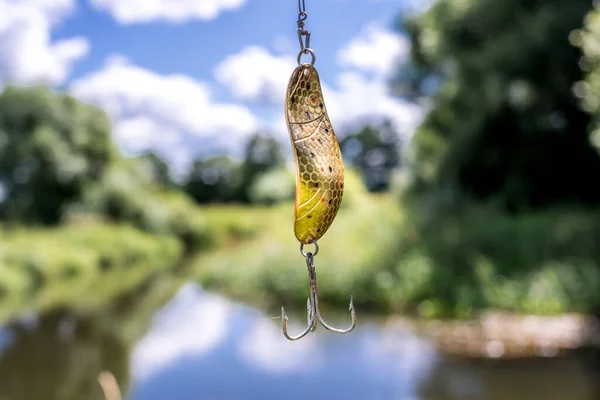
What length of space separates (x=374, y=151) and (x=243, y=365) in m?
17.6

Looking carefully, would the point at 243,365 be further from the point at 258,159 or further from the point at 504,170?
the point at 258,159

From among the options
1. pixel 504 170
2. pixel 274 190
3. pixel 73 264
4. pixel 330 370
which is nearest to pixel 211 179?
pixel 274 190

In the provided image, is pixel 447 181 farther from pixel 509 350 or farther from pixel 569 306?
pixel 509 350

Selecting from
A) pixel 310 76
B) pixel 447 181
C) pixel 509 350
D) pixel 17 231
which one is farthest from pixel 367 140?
pixel 310 76

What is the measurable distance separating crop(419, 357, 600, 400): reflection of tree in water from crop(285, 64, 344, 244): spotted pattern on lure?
603cm

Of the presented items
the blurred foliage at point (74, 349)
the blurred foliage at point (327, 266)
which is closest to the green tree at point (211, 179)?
the blurred foliage at point (327, 266)

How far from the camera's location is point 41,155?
16.1 meters

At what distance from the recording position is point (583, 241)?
885cm

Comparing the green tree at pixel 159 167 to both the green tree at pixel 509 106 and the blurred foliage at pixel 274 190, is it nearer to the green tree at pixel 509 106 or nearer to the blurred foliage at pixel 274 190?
the blurred foliage at pixel 274 190

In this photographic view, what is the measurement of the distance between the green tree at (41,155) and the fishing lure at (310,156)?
16135mm

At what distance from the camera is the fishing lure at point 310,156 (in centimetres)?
81

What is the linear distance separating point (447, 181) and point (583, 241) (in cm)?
361

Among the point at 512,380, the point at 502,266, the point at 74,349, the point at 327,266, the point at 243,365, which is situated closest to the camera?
the point at 512,380

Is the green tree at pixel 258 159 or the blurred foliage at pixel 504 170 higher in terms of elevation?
the green tree at pixel 258 159
